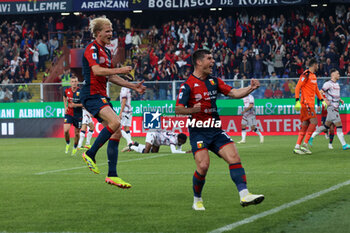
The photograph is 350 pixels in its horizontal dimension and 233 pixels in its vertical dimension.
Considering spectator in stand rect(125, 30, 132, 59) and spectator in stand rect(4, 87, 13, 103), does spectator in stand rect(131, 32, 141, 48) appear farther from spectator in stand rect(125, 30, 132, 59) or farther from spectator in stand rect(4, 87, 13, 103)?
spectator in stand rect(4, 87, 13, 103)

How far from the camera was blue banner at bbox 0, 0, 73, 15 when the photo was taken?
1507 inches

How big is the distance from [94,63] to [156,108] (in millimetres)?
21052

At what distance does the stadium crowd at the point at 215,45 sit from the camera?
3206cm

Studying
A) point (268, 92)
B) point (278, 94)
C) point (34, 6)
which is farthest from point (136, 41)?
point (278, 94)

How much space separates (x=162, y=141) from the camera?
745 inches

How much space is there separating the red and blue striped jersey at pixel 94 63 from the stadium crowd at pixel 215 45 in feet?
66.5

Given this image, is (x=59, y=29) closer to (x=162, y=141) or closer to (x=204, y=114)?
(x=162, y=141)

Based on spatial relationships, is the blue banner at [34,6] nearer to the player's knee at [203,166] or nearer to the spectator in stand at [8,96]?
the spectator in stand at [8,96]

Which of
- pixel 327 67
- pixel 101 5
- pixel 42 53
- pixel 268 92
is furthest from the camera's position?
pixel 42 53

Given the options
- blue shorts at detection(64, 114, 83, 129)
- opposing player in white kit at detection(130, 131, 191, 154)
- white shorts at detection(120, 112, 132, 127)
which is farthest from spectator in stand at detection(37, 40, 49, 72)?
opposing player in white kit at detection(130, 131, 191, 154)

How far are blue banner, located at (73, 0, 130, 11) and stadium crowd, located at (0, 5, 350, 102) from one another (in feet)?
5.85

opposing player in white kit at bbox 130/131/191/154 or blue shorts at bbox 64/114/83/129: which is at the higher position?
blue shorts at bbox 64/114/83/129

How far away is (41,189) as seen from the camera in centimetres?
1115

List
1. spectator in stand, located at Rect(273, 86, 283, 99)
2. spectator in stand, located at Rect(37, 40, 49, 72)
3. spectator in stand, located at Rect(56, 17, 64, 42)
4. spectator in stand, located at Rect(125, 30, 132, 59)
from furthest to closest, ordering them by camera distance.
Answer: spectator in stand, located at Rect(56, 17, 64, 42) → spectator in stand, located at Rect(37, 40, 49, 72) → spectator in stand, located at Rect(125, 30, 132, 59) → spectator in stand, located at Rect(273, 86, 283, 99)
